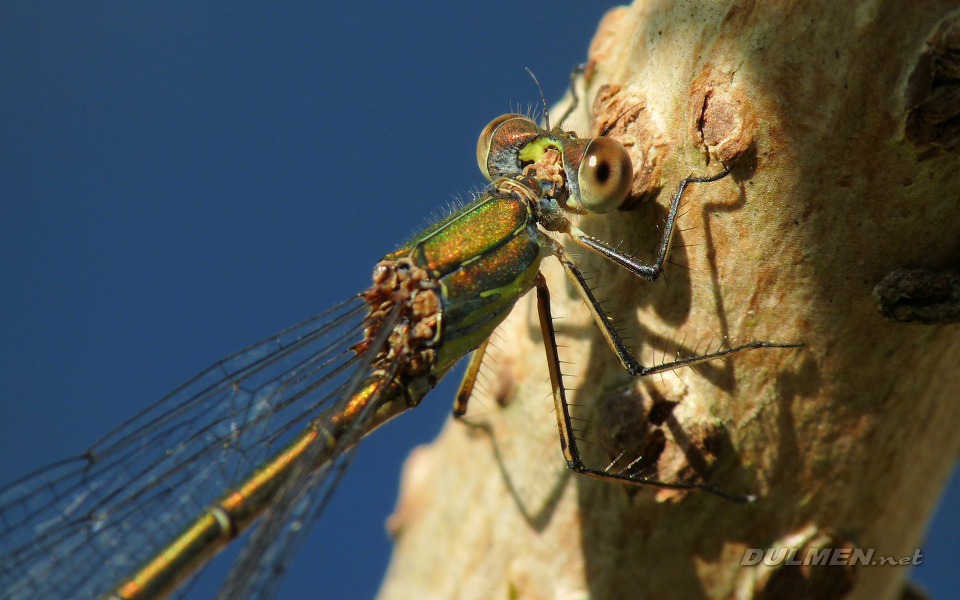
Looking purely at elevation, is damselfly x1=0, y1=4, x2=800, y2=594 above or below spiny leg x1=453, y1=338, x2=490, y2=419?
above

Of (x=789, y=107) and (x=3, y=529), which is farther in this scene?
(x=3, y=529)

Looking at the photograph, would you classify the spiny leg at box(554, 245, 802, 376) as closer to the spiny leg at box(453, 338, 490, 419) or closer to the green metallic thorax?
the green metallic thorax

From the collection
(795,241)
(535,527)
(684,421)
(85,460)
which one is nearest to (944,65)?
(795,241)

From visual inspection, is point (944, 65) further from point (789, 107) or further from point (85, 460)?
point (85, 460)

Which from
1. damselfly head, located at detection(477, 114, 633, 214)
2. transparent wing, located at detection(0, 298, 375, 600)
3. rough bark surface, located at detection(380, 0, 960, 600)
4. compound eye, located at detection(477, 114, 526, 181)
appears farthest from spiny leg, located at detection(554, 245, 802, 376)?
transparent wing, located at detection(0, 298, 375, 600)

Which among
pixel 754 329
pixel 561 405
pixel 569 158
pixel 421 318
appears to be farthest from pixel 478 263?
pixel 754 329

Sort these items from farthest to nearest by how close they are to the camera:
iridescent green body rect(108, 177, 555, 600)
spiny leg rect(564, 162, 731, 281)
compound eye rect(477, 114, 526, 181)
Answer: compound eye rect(477, 114, 526, 181) → iridescent green body rect(108, 177, 555, 600) → spiny leg rect(564, 162, 731, 281)

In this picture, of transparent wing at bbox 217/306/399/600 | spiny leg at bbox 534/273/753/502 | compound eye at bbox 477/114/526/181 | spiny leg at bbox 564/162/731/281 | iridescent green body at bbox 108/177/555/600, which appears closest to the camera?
spiny leg at bbox 564/162/731/281
